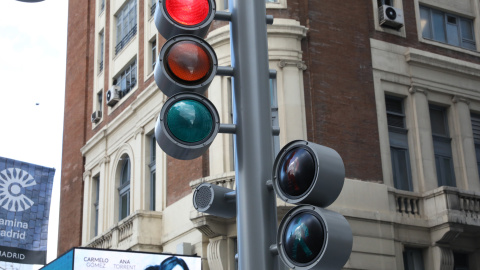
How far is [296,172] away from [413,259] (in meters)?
18.9

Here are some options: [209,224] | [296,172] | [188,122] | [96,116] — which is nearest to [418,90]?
[209,224]

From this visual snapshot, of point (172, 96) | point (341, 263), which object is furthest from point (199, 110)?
point (341, 263)

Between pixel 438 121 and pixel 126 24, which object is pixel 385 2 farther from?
pixel 126 24

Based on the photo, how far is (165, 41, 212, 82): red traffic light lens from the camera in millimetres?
4793

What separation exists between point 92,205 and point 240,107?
83.8 ft

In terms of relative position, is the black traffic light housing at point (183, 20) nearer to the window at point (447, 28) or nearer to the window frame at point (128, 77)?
the window at point (447, 28)

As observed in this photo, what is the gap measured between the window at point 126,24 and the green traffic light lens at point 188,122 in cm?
2438

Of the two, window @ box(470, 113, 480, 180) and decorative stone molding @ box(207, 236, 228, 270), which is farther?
window @ box(470, 113, 480, 180)

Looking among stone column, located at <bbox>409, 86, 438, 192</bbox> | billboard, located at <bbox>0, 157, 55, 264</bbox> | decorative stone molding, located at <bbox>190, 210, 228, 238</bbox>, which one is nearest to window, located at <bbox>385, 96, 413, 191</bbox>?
stone column, located at <bbox>409, 86, 438, 192</bbox>

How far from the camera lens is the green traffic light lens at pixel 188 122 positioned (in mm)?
4723

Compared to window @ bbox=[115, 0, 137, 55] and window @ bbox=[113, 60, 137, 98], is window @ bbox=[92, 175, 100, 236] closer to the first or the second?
window @ bbox=[113, 60, 137, 98]

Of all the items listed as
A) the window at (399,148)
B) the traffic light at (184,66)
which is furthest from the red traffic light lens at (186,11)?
the window at (399,148)

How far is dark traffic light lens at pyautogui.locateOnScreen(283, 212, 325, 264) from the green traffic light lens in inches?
34.6

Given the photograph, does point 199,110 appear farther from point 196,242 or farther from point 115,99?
point 115,99
